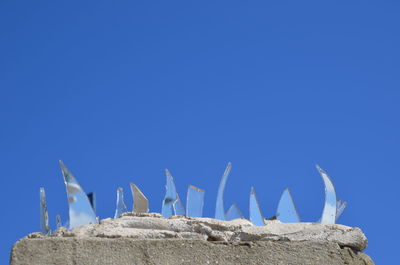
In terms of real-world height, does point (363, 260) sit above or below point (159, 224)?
below

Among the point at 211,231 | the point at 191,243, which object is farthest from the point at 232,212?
the point at 191,243

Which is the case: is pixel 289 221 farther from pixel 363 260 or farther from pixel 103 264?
pixel 103 264

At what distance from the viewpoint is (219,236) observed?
13.7ft

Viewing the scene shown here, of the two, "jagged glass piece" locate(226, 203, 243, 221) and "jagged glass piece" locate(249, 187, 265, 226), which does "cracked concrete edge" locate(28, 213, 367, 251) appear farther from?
"jagged glass piece" locate(226, 203, 243, 221)

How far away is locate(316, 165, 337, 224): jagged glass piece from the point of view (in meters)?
4.39

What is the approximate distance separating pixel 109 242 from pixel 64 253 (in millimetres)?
261

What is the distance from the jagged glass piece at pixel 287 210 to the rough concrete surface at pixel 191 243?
0.49 feet

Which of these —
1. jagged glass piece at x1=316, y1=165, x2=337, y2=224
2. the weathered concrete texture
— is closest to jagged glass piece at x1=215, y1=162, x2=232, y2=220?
the weathered concrete texture

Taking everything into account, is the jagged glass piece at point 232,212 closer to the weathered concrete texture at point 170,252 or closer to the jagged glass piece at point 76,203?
the weathered concrete texture at point 170,252

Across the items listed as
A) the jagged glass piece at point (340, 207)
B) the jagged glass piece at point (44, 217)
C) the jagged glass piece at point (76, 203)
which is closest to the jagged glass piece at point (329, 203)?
the jagged glass piece at point (340, 207)

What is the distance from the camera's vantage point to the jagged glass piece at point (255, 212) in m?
4.35

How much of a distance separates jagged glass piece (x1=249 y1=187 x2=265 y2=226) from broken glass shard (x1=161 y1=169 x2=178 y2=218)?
1.59 feet

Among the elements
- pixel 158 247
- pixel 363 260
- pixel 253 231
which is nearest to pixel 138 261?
pixel 158 247

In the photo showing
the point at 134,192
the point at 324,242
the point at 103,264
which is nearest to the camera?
the point at 103,264
